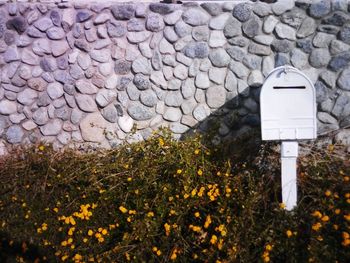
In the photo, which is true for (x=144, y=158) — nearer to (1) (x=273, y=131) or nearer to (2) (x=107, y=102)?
(2) (x=107, y=102)

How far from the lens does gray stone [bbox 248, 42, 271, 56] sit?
4.20m

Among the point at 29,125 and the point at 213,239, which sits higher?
the point at 29,125

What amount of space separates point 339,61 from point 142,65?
2.18 metres

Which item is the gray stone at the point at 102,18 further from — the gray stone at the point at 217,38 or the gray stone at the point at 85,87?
the gray stone at the point at 217,38

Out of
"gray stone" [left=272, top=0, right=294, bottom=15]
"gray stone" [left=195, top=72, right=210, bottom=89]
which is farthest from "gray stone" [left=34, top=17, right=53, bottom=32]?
"gray stone" [left=272, top=0, right=294, bottom=15]

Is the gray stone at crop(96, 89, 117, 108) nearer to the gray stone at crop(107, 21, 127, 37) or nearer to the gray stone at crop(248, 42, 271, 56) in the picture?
the gray stone at crop(107, 21, 127, 37)

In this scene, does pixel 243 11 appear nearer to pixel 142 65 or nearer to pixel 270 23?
pixel 270 23

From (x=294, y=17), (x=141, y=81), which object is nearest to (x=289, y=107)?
(x=294, y=17)

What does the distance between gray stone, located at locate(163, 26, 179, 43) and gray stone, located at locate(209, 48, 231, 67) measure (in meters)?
0.45

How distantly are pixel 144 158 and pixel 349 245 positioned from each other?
6.69 ft

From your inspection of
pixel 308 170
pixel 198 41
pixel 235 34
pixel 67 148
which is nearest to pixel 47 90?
pixel 67 148

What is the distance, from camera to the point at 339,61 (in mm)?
4051

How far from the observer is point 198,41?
4.31 m

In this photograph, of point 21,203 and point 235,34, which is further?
point 235,34
